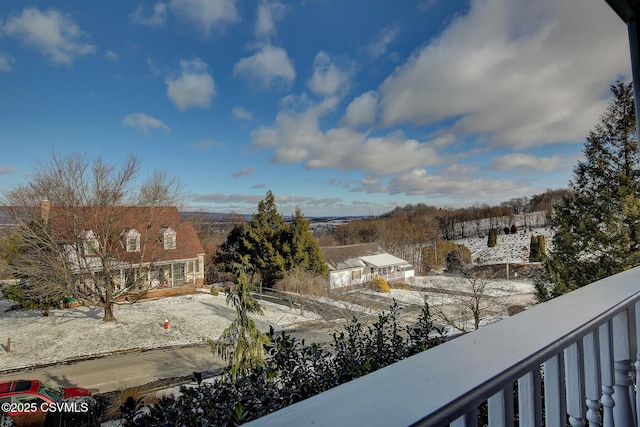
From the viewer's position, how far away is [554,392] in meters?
0.49

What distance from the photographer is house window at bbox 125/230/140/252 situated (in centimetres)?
569

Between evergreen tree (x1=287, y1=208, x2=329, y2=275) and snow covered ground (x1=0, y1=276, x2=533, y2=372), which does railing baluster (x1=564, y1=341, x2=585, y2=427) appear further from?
evergreen tree (x1=287, y1=208, x2=329, y2=275)

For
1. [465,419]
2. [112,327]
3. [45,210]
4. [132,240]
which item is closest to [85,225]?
[45,210]

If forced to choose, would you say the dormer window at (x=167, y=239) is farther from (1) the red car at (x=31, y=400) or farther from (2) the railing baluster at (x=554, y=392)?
(2) the railing baluster at (x=554, y=392)

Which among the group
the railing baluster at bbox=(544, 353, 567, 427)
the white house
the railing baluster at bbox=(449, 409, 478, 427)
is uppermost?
the railing baluster at bbox=(449, 409, 478, 427)

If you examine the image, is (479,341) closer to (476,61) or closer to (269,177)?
(476,61)

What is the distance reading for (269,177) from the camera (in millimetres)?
6969

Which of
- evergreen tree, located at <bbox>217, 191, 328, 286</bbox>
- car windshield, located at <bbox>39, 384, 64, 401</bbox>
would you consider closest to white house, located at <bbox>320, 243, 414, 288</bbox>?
evergreen tree, located at <bbox>217, 191, 328, 286</bbox>

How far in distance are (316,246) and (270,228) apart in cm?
173

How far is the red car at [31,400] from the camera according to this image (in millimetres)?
1959

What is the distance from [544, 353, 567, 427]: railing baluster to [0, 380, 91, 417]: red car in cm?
263

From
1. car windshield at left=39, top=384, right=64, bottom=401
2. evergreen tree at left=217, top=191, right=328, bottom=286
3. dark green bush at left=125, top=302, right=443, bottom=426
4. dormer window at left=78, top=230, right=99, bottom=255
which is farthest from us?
evergreen tree at left=217, top=191, right=328, bottom=286

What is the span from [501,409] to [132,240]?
6.55 m

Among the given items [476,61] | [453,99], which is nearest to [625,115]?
[453,99]
